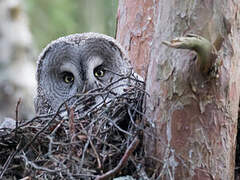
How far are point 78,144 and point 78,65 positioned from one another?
45.8 inches

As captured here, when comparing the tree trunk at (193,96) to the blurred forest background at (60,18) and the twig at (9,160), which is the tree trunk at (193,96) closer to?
the twig at (9,160)

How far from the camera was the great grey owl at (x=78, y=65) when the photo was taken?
3275 mm

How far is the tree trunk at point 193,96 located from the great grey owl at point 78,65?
0.98m

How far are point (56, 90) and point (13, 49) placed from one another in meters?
4.13

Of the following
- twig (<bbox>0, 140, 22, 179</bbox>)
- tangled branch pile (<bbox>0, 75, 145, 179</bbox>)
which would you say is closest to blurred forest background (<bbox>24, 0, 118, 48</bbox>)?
tangled branch pile (<bbox>0, 75, 145, 179</bbox>)

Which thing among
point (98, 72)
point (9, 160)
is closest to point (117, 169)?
point (9, 160)

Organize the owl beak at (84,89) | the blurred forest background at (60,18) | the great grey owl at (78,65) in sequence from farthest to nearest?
the blurred forest background at (60,18) < the great grey owl at (78,65) < the owl beak at (84,89)

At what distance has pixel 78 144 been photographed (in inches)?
87.4

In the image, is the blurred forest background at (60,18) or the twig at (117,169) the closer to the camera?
the twig at (117,169)

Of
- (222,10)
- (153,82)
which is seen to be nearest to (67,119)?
(153,82)

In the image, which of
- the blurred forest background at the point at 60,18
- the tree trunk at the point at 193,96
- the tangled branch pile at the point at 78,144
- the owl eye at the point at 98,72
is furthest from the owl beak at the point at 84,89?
the blurred forest background at the point at 60,18

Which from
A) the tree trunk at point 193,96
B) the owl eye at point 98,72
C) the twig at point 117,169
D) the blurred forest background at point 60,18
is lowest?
the twig at point 117,169

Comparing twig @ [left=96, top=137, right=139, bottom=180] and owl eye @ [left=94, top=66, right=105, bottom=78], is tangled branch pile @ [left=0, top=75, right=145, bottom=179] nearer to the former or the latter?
twig @ [left=96, top=137, right=139, bottom=180]

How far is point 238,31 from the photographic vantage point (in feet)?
7.45
